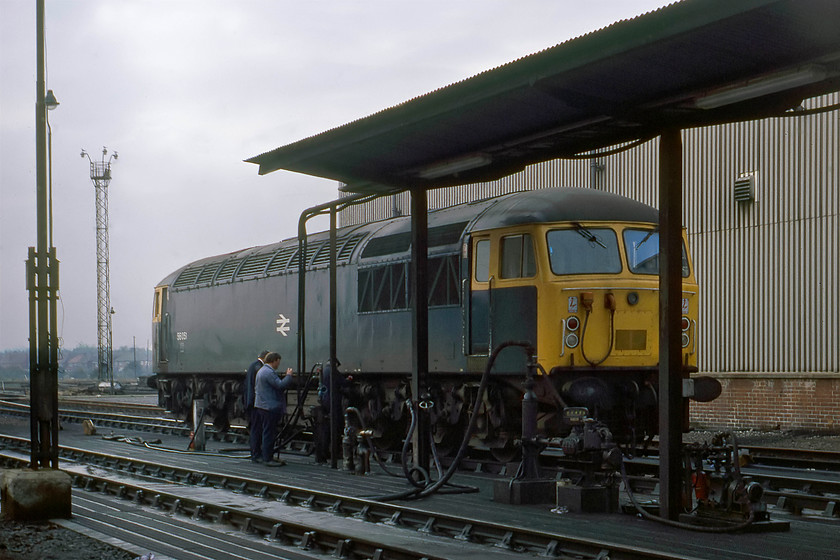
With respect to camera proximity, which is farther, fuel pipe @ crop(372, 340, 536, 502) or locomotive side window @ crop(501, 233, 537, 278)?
locomotive side window @ crop(501, 233, 537, 278)

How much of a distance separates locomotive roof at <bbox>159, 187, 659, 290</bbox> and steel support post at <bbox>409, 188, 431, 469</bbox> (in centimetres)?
144

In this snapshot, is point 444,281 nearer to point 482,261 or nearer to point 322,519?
point 482,261

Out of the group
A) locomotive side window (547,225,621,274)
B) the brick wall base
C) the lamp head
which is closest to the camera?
the lamp head

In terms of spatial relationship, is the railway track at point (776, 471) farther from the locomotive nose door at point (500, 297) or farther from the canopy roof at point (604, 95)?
the canopy roof at point (604, 95)

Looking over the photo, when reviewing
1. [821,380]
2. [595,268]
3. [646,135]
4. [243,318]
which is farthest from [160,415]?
[646,135]

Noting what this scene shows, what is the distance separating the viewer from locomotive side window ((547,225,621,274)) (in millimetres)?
13570

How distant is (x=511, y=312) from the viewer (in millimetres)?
13789

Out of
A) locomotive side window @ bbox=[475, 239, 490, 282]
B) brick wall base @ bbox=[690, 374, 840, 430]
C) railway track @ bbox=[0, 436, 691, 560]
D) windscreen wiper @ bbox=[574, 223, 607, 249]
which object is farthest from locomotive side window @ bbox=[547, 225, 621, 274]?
brick wall base @ bbox=[690, 374, 840, 430]

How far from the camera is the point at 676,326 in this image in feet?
32.8

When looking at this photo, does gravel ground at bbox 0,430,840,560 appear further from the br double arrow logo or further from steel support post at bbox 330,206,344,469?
the br double arrow logo

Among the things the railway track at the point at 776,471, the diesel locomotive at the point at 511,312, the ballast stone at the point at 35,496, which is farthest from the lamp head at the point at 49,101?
the railway track at the point at 776,471

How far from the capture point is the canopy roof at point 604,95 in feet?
26.1

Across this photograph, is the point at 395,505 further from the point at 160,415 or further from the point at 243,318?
the point at 160,415

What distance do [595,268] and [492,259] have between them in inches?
55.8
